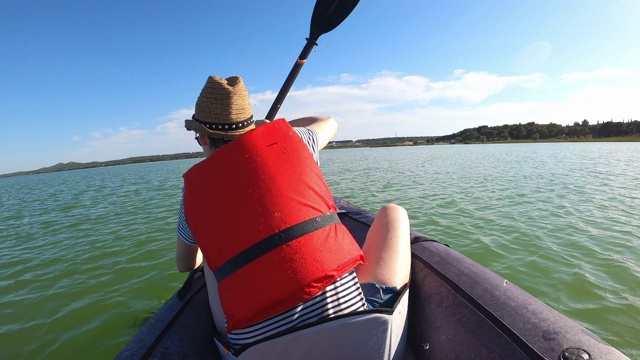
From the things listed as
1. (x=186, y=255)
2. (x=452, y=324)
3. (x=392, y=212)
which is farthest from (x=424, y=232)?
(x=186, y=255)

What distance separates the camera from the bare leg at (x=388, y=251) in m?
1.96

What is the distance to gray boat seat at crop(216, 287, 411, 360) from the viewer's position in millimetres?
1375

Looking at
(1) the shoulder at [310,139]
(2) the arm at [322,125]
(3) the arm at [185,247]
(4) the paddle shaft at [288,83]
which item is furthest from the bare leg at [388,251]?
(4) the paddle shaft at [288,83]

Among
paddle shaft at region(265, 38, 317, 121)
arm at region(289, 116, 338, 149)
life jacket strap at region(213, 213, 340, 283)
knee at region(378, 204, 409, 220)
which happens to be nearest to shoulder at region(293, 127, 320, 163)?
arm at region(289, 116, 338, 149)

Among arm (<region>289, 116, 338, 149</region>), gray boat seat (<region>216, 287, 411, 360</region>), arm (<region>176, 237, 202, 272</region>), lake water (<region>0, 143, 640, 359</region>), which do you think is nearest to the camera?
gray boat seat (<region>216, 287, 411, 360</region>)

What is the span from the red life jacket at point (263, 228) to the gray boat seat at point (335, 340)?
0.12m

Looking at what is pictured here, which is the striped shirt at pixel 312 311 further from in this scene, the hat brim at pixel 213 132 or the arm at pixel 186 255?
the hat brim at pixel 213 132

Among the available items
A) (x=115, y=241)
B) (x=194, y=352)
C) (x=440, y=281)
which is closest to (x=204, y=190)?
(x=194, y=352)

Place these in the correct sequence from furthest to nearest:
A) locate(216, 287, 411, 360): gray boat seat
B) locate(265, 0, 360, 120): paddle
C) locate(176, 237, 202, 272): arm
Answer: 1. locate(265, 0, 360, 120): paddle
2. locate(176, 237, 202, 272): arm
3. locate(216, 287, 411, 360): gray boat seat

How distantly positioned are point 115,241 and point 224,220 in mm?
7658

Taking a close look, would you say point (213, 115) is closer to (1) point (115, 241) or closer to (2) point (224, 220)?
(2) point (224, 220)

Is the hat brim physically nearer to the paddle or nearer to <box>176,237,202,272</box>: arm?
<box>176,237,202,272</box>: arm

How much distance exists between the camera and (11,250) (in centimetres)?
763

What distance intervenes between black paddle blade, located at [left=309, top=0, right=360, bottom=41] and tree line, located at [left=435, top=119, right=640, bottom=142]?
301ft
